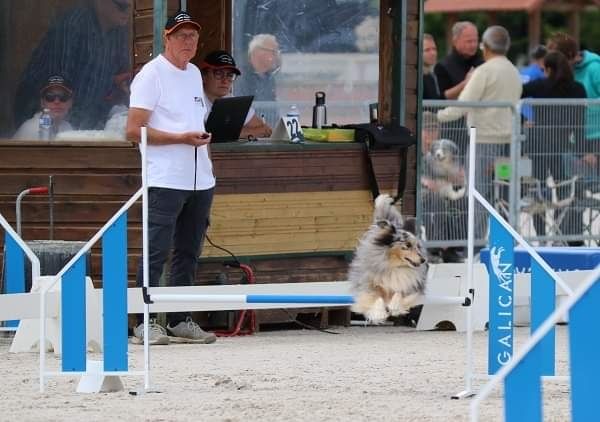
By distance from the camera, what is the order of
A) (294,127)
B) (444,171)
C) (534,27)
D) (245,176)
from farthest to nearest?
1. (534,27)
2. (444,171)
3. (294,127)
4. (245,176)

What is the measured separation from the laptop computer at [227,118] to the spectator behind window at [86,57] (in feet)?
2.11

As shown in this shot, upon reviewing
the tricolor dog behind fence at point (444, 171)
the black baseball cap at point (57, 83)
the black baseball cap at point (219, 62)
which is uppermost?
the black baseball cap at point (219, 62)

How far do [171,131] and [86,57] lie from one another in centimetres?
111

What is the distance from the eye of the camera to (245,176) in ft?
35.9

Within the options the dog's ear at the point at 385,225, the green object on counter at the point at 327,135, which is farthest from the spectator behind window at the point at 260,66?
the dog's ear at the point at 385,225

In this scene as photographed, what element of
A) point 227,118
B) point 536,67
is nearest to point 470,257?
point 227,118

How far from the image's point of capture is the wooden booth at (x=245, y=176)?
10438mm

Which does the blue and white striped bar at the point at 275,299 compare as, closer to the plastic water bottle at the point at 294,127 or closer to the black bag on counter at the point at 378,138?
the plastic water bottle at the point at 294,127

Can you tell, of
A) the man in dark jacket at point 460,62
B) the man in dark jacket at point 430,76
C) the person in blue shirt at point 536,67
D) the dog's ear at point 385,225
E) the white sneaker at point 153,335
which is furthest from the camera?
the person in blue shirt at point 536,67

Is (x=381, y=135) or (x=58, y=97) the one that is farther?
(x=381, y=135)

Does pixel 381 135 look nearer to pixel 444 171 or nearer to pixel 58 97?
pixel 58 97

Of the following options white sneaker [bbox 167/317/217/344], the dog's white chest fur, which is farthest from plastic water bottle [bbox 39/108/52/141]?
the dog's white chest fur


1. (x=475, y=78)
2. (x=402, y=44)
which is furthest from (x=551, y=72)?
(x=402, y=44)

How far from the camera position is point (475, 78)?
48.3 ft
